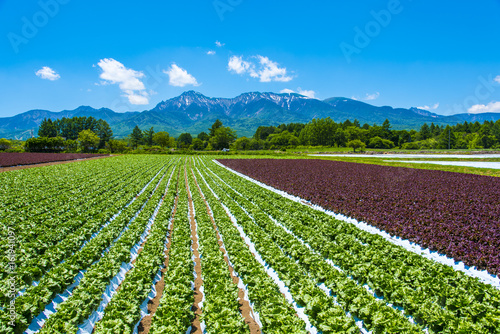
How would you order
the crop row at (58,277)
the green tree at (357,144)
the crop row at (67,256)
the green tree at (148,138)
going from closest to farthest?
the crop row at (58,277)
the crop row at (67,256)
the green tree at (357,144)
the green tree at (148,138)

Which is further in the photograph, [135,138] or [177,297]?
[135,138]

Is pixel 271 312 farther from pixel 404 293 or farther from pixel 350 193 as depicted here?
pixel 350 193

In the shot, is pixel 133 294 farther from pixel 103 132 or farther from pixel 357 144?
pixel 103 132

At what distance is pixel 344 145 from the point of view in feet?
435

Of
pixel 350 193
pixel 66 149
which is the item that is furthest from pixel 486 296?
pixel 66 149

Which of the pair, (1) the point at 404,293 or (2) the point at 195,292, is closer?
(1) the point at 404,293

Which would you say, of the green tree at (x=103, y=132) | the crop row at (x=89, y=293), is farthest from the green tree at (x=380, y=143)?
the crop row at (x=89, y=293)

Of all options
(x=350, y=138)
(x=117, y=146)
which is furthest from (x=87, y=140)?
(x=350, y=138)

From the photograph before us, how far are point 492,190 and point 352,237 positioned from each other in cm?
1434

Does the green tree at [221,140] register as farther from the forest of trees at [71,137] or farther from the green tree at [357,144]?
the green tree at [357,144]

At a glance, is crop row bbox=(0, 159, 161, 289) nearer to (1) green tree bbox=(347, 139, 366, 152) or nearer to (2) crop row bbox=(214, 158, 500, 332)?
(2) crop row bbox=(214, 158, 500, 332)

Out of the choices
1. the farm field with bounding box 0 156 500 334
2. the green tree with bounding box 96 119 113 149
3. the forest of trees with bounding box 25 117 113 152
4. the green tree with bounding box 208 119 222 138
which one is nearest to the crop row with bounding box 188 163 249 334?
the farm field with bounding box 0 156 500 334

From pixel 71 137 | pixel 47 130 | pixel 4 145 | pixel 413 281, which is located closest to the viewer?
pixel 413 281

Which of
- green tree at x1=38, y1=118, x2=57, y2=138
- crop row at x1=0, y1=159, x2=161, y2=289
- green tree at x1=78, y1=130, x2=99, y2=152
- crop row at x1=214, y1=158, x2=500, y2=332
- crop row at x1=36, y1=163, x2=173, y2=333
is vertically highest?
green tree at x1=38, y1=118, x2=57, y2=138
